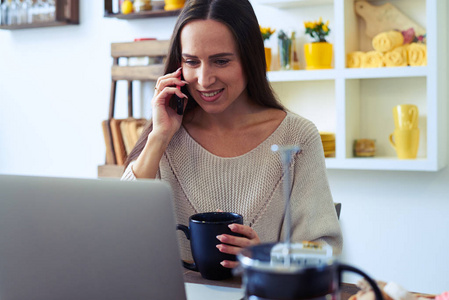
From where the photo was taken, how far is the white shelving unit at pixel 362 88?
2252 millimetres

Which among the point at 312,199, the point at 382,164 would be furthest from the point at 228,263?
the point at 382,164

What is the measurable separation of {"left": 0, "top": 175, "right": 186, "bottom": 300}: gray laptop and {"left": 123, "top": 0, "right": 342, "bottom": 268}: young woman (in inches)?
26.6

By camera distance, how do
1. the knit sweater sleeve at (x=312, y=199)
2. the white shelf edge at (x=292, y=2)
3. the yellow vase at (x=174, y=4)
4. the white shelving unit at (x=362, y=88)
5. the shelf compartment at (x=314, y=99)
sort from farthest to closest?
the yellow vase at (x=174, y=4)
the shelf compartment at (x=314, y=99)
the white shelf edge at (x=292, y=2)
the white shelving unit at (x=362, y=88)
the knit sweater sleeve at (x=312, y=199)

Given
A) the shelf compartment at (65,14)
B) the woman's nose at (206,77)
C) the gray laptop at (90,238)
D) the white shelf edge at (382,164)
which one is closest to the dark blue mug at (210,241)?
the gray laptop at (90,238)

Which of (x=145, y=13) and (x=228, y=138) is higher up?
(x=145, y=13)

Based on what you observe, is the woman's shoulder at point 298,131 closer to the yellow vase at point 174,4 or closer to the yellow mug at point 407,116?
the yellow mug at point 407,116

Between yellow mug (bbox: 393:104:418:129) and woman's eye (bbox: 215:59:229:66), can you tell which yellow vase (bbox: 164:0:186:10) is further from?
woman's eye (bbox: 215:59:229:66)

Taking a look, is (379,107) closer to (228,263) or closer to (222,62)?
(222,62)

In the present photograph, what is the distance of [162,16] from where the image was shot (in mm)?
2914

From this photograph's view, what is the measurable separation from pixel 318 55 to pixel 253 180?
1088 mm

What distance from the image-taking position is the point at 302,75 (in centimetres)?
247

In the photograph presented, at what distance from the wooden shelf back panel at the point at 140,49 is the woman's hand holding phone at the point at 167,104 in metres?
1.22

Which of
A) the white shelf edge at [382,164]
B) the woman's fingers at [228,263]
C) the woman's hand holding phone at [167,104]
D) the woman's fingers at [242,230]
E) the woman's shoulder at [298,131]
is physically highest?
the woman's hand holding phone at [167,104]

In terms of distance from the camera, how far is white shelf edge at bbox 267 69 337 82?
2.42 metres
